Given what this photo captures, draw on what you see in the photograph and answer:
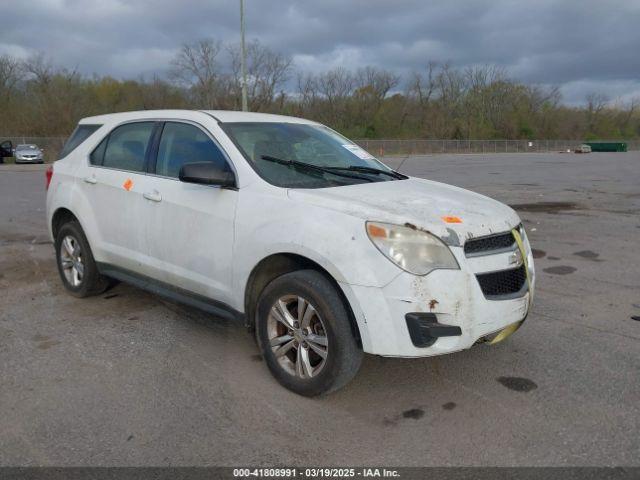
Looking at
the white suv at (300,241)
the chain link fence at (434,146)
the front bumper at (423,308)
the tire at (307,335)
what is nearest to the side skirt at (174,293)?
the white suv at (300,241)

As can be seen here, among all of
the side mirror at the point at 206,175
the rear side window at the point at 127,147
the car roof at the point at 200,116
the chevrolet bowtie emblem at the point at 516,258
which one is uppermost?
the car roof at the point at 200,116

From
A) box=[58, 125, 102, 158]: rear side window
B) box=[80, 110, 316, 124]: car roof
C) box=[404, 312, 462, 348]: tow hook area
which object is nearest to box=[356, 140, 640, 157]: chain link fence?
box=[58, 125, 102, 158]: rear side window

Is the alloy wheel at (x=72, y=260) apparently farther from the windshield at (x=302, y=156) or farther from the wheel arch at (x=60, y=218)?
the windshield at (x=302, y=156)

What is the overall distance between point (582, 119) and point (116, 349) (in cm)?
11230

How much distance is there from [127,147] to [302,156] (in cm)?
164

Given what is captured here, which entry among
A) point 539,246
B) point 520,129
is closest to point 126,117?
point 539,246

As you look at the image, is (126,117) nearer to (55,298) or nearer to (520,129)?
(55,298)

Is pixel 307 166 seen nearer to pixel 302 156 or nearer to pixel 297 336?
pixel 302 156

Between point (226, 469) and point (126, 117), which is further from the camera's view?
point (126, 117)

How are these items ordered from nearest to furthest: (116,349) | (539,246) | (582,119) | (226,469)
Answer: (226,469), (116,349), (539,246), (582,119)

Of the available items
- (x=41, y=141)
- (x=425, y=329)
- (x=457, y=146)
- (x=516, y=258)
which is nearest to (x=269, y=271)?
(x=425, y=329)

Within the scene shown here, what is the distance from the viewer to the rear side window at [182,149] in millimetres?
4117

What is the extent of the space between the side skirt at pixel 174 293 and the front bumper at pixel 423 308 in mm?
1061

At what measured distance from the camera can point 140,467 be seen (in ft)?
9.10
